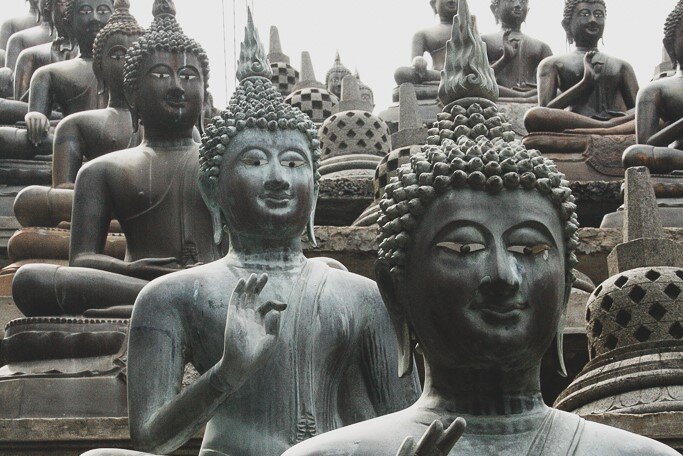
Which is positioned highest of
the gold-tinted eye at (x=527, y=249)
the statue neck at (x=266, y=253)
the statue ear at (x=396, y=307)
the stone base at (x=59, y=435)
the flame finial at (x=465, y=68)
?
the flame finial at (x=465, y=68)

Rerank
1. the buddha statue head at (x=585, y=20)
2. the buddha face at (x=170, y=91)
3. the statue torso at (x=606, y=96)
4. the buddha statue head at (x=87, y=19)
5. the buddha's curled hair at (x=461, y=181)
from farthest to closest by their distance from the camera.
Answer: the buddha statue head at (x=585, y=20)
the statue torso at (x=606, y=96)
the buddha statue head at (x=87, y=19)
the buddha face at (x=170, y=91)
the buddha's curled hair at (x=461, y=181)

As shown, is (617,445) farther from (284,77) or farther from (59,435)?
(284,77)

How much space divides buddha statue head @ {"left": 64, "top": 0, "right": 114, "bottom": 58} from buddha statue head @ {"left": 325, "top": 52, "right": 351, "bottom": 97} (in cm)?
833

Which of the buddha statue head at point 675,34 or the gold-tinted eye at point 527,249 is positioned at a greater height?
the buddha statue head at point 675,34

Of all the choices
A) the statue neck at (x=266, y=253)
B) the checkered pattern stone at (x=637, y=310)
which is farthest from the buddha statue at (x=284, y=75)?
the statue neck at (x=266, y=253)

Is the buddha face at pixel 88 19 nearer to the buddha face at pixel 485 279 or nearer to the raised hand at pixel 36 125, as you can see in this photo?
the raised hand at pixel 36 125

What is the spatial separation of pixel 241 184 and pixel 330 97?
13841 mm

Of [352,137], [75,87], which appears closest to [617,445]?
[352,137]

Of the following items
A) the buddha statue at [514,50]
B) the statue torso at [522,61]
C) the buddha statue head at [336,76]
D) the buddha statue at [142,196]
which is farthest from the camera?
the buddha statue head at [336,76]

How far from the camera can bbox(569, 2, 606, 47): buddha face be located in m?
20.9

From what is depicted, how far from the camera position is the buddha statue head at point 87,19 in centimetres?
1938

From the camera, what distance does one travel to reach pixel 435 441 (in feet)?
19.7

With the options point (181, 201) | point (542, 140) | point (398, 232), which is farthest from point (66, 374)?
point (542, 140)

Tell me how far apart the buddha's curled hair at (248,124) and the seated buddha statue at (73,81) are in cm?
970
